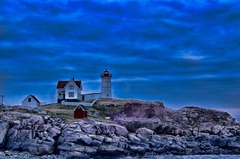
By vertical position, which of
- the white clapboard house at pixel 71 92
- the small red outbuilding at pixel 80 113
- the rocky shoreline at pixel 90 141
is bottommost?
the rocky shoreline at pixel 90 141

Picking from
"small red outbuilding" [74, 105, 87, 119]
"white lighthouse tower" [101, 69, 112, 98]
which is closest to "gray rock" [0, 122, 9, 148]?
"small red outbuilding" [74, 105, 87, 119]

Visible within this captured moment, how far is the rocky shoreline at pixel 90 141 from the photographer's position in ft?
139

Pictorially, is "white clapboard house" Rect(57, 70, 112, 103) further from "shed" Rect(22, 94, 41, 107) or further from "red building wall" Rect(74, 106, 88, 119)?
"red building wall" Rect(74, 106, 88, 119)

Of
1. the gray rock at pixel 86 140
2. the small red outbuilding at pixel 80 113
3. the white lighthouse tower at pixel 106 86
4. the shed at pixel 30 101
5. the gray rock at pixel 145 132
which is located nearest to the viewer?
the gray rock at pixel 86 140

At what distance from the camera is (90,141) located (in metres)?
43.3

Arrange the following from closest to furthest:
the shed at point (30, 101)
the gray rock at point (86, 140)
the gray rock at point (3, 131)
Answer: the gray rock at point (3, 131) < the gray rock at point (86, 140) < the shed at point (30, 101)

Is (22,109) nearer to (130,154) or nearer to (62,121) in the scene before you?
(62,121)

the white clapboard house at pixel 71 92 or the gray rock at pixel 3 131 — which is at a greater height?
the white clapboard house at pixel 71 92

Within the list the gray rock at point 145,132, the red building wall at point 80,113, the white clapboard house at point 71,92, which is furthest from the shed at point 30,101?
the gray rock at point 145,132

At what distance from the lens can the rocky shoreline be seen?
4231 cm

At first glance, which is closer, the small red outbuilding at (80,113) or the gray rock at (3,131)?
the gray rock at (3,131)

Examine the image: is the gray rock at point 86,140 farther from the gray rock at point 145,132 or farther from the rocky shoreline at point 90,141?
the gray rock at point 145,132

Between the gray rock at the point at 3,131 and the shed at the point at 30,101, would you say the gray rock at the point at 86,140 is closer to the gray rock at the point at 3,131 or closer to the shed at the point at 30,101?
the gray rock at the point at 3,131

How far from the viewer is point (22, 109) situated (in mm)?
55781
